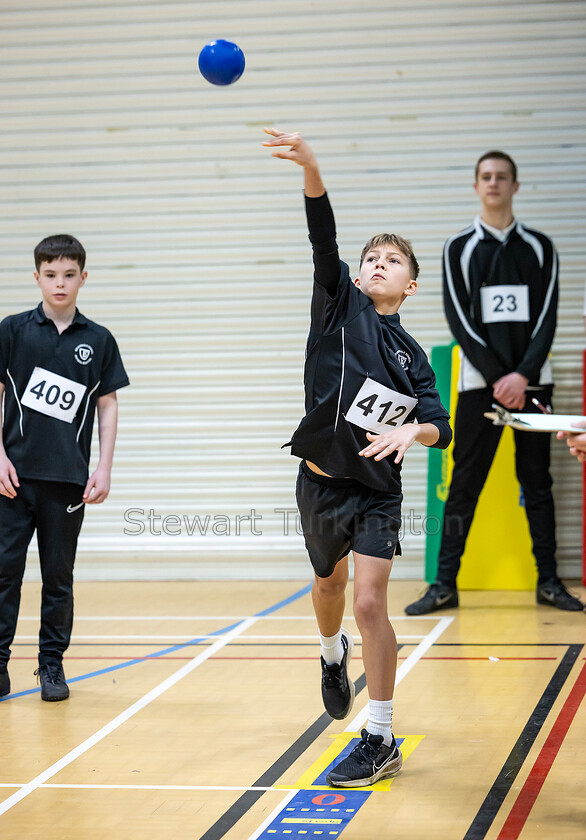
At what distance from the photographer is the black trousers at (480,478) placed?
18.9 ft

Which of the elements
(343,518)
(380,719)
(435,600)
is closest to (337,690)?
(380,719)

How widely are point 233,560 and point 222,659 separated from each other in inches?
86.4

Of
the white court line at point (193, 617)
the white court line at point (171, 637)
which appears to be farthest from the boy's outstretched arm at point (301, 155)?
the white court line at point (193, 617)

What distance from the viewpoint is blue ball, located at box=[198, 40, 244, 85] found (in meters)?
3.97

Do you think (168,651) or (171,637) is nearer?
(168,651)

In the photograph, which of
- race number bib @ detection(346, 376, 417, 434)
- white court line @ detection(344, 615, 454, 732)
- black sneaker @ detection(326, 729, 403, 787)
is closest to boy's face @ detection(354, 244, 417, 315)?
race number bib @ detection(346, 376, 417, 434)

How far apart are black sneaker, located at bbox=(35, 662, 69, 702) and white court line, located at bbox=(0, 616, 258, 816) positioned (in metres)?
0.31

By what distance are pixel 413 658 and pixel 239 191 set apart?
350cm

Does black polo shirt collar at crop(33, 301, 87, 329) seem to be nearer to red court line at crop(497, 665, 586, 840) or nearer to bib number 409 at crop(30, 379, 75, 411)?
bib number 409 at crop(30, 379, 75, 411)

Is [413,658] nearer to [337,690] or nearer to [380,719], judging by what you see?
[337,690]

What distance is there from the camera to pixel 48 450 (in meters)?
4.23

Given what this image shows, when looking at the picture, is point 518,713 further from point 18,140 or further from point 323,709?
point 18,140

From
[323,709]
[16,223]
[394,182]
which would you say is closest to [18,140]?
[16,223]

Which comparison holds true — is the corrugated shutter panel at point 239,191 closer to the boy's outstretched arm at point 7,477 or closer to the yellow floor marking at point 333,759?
the boy's outstretched arm at point 7,477
